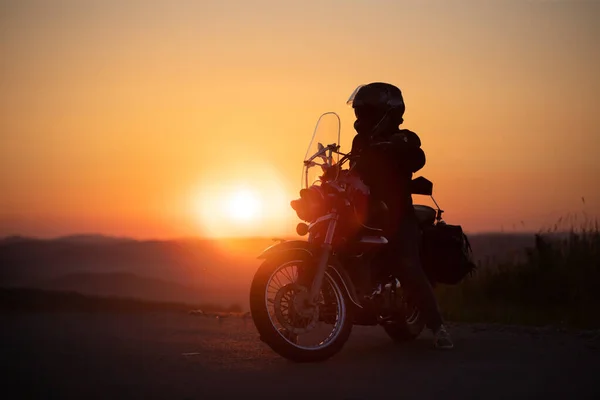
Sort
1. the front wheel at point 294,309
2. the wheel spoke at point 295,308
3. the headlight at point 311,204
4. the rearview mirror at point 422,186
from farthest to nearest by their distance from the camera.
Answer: the rearview mirror at point 422,186, the headlight at point 311,204, the wheel spoke at point 295,308, the front wheel at point 294,309

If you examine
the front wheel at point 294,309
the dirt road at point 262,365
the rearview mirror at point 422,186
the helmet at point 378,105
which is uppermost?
the helmet at point 378,105

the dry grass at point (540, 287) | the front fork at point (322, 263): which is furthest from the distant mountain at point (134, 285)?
the front fork at point (322, 263)

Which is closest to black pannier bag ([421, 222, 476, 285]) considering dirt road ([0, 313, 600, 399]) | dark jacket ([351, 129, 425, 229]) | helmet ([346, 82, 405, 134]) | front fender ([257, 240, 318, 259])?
dark jacket ([351, 129, 425, 229])

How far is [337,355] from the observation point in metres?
7.09

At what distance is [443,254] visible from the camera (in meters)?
7.90

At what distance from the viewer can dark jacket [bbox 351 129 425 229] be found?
7.39 meters

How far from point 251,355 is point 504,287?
5.70 metres

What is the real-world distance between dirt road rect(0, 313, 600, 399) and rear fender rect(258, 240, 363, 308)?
57 cm

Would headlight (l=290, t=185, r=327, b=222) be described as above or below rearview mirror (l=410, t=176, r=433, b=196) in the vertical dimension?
below

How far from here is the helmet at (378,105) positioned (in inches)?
300

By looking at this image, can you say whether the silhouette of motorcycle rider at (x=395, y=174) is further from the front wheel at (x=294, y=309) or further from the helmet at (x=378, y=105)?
the front wheel at (x=294, y=309)

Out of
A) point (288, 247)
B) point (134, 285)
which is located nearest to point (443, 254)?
point (288, 247)

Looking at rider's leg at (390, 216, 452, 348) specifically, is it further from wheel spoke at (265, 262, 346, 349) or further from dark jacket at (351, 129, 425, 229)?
wheel spoke at (265, 262, 346, 349)

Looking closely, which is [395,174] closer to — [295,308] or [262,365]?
[295,308]
